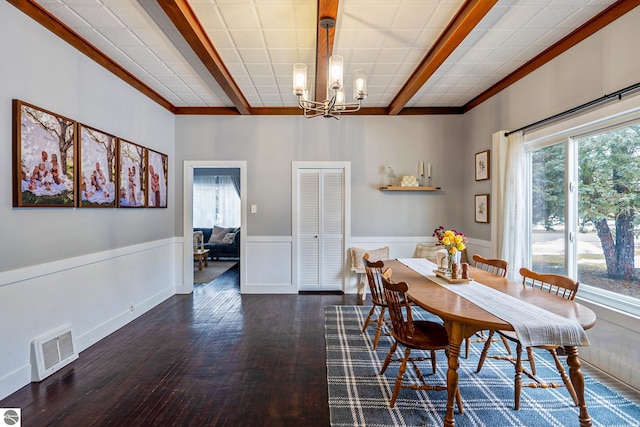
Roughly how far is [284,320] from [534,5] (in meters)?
3.73

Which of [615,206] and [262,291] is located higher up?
[615,206]

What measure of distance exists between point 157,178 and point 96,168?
1.22m

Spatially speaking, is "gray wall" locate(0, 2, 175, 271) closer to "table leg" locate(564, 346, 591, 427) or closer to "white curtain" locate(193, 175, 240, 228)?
"table leg" locate(564, 346, 591, 427)

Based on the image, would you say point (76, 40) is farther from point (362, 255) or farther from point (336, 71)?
point (362, 255)

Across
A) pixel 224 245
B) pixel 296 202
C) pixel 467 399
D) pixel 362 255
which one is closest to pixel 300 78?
pixel 296 202

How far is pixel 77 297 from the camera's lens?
2764mm

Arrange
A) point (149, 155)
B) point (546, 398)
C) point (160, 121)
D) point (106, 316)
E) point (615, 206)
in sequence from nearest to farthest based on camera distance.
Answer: point (546, 398) → point (615, 206) → point (106, 316) → point (149, 155) → point (160, 121)

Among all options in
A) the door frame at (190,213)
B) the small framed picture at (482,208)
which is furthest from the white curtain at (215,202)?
the small framed picture at (482,208)

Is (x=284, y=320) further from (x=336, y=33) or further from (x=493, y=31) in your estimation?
(x=493, y=31)

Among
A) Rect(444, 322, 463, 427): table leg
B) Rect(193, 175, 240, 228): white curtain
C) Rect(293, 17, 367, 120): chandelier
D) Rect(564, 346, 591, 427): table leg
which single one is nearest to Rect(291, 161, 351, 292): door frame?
Rect(293, 17, 367, 120): chandelier

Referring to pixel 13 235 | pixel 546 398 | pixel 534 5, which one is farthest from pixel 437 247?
pixel 13 235

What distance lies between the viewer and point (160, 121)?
4.32m

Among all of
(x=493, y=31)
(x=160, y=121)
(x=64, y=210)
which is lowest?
(x=64, y=210)

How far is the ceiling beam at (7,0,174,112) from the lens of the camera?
227 cm
